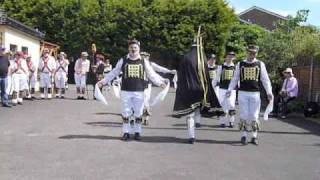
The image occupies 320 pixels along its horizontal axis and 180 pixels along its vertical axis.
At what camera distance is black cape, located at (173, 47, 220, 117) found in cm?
1319

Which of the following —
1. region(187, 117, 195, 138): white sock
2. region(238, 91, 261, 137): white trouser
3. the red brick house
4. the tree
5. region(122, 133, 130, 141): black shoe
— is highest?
the red brick house

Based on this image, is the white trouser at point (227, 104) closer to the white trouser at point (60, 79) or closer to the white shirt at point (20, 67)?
the white shirt at point (20, 67)

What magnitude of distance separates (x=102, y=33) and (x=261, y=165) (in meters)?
36.8

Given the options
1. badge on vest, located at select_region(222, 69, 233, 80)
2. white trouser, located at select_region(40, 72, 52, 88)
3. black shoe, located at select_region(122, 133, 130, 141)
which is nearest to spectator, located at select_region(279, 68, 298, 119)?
badge on vest, located at select_region(222, 69, 233, 80)

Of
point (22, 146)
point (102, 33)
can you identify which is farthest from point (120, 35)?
point (22, 146)

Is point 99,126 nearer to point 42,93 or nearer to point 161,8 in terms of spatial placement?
point 42,93

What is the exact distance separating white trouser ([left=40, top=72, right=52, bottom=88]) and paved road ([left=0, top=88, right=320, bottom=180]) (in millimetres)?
6722

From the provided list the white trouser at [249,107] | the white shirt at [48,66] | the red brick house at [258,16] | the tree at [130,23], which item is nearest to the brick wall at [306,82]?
the white trouser at [249,107]

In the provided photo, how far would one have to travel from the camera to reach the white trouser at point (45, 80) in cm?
2455

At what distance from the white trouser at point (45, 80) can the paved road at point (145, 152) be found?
6.72 metres

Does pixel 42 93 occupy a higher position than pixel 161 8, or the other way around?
pixel 161 8

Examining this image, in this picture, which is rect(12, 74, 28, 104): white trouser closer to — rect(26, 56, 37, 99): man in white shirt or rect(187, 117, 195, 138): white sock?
rect(26, 56, 37, 99): man in white shirt

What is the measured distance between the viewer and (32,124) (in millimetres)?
15258

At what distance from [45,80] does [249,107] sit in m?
12.9
